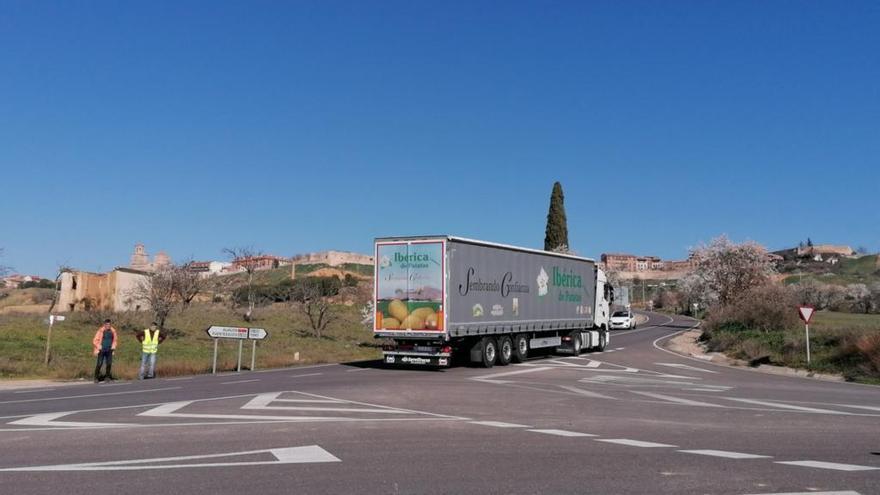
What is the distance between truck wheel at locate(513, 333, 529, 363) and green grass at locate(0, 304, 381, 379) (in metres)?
6.85

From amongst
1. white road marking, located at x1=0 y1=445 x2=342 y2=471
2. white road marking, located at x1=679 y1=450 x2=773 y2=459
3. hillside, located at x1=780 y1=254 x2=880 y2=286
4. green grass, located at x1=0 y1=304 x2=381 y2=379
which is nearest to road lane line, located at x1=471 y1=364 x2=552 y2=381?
green grass, located at x1=0 y1=304 x2=381 y2=379

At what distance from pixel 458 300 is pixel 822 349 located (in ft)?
44.6

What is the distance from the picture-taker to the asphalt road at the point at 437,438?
6934mm

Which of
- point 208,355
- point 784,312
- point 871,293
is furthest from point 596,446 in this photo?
point 871,293

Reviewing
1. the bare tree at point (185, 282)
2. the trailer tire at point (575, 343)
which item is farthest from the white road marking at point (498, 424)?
the bare tree at point (185, 282)

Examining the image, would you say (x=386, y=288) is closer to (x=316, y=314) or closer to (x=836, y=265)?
(x=316, y=314)

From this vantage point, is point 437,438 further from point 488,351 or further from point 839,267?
point 839,267

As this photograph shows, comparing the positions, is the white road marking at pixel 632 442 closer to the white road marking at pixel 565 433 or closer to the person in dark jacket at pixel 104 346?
the white road marking at pixel 565 433

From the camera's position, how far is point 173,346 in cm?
3192

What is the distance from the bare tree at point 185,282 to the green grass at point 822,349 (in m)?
26.7

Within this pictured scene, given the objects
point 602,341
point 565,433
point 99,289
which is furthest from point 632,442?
point 99,289

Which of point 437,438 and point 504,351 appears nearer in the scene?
point 437,438

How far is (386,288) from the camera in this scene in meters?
22.7

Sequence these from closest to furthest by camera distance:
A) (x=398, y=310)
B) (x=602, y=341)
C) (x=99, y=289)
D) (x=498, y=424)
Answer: (x=498, y=424) < (x=398, y=310) < (x=602, y=341) < (x=99, y=289)
